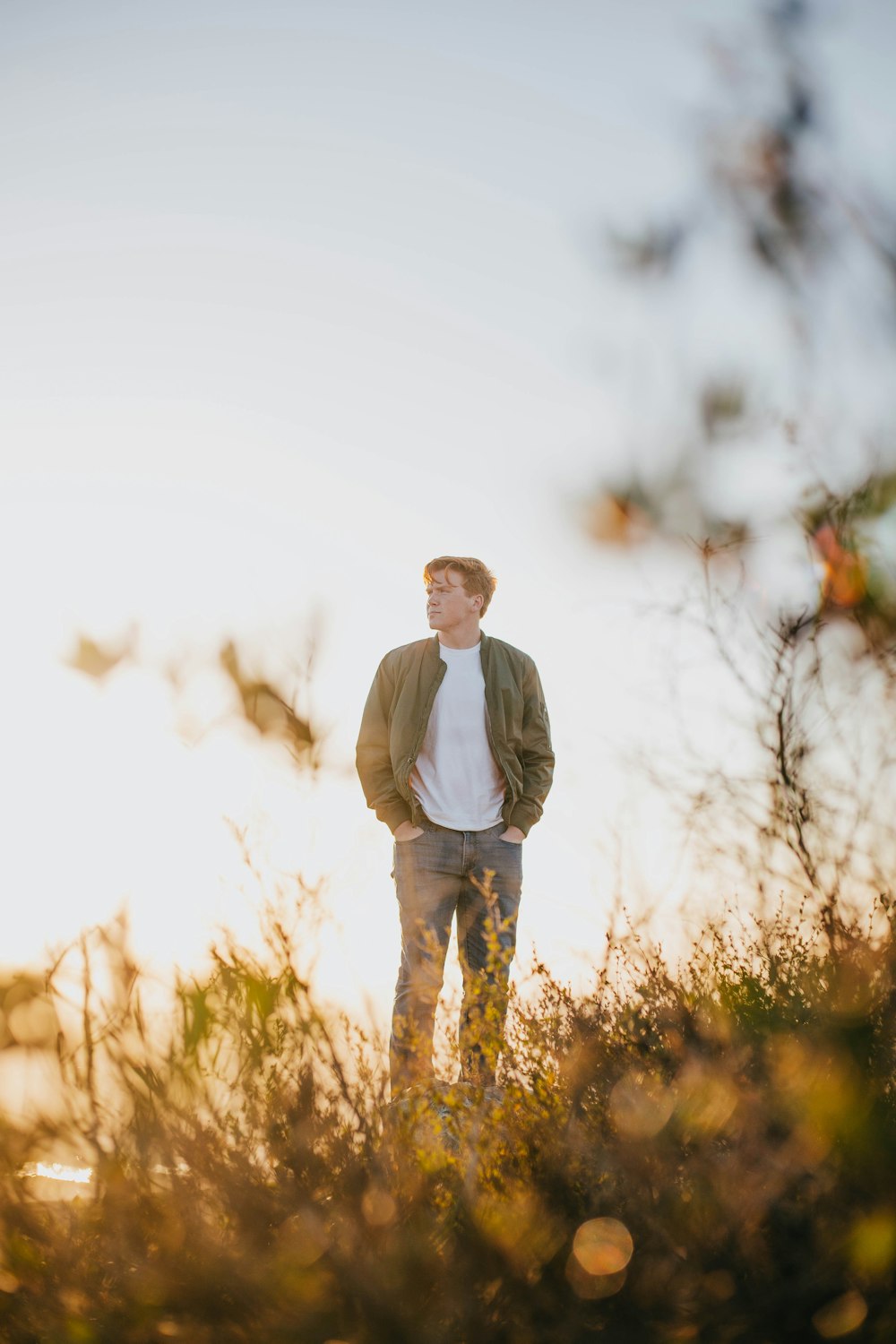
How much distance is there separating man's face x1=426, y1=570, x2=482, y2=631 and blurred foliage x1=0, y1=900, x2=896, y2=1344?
198 cm

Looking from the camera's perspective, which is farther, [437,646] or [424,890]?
[437,646]

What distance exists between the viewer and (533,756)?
3.88 meters

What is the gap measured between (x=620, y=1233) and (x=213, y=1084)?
2.39 ft

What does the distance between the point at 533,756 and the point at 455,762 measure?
0.96 feet

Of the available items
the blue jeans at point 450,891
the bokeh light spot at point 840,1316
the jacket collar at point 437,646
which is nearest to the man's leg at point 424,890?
the blue jeans at point 450,891

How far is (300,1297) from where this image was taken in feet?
5.61

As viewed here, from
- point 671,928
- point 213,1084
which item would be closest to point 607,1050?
point 671,928

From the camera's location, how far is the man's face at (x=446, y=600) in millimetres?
3895

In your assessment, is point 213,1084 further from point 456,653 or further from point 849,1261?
point 456,653

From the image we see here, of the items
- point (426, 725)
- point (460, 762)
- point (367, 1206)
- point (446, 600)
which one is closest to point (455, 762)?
point (460, 762)

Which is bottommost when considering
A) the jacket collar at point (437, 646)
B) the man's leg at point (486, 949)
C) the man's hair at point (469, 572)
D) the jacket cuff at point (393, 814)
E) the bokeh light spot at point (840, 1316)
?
the bokeh light spot at point (840, 1316)

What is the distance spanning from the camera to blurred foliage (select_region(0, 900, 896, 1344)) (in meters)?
1.73

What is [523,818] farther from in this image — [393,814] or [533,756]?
[393,814]

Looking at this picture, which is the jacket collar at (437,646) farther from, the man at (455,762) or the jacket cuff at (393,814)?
the jacket cuff at (393,814)
